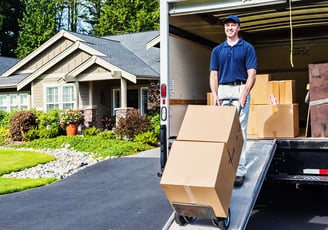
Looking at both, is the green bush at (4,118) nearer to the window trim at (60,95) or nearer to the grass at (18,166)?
the window trim at (60,95)

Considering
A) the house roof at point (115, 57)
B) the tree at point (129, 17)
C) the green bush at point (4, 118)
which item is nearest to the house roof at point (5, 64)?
the house roof at point (115, 57)

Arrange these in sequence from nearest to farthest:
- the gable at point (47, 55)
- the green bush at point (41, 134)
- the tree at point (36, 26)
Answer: the green bush at point (41, 134), the gable at point (47, 55), the tree at point (36, 26)

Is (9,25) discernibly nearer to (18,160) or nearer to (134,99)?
(134,99)

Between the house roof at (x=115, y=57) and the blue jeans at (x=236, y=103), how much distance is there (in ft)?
40.8

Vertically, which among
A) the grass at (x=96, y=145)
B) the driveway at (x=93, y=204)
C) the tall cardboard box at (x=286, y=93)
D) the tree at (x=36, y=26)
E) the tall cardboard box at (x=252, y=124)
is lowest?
the driveway at (x=93, y=204)

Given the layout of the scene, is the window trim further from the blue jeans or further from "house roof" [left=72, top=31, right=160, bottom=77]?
the blue jeans

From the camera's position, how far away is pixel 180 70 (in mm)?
6453

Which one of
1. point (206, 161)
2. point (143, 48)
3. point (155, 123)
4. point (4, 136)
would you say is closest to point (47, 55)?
point (143, 48)

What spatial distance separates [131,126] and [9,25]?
31.8 meters

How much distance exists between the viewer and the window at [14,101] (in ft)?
75.6

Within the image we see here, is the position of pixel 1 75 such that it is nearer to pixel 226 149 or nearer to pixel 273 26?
pixel 273 26

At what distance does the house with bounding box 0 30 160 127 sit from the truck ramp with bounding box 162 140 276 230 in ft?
40.0

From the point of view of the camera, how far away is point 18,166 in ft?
37.9

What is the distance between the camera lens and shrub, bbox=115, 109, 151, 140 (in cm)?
Answer: 1590
